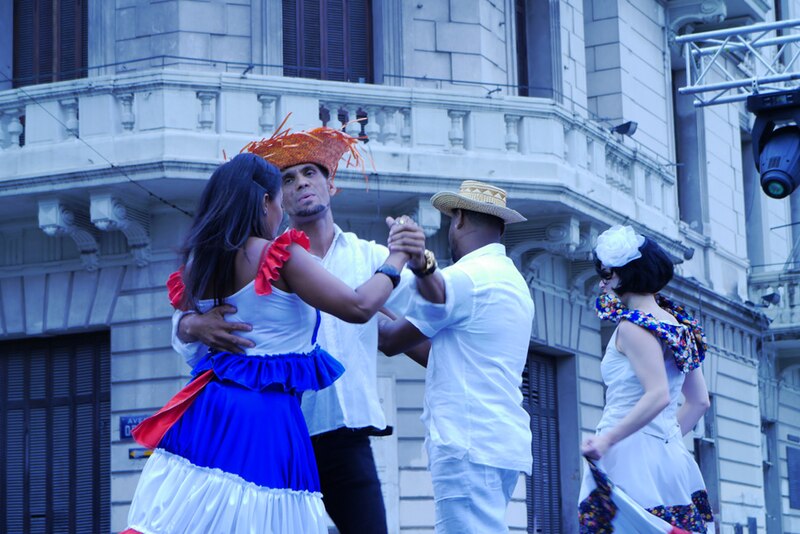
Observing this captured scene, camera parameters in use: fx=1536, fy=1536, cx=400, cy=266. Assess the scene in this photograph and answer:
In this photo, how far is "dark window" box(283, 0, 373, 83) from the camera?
16.4 metres

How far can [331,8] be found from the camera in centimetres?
1675

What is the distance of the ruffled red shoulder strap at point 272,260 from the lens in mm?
5051

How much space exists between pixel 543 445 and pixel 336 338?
39.9 feet

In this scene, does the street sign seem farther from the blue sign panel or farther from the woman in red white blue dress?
the woman in red white blue dress

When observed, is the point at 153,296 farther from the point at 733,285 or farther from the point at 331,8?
the point at 733,285

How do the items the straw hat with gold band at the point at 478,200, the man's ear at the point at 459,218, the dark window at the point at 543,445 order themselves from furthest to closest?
the dark window at the point at 543,445, the man's ear at the point at 459,218, the straw hat with gold band at the point at 478,200

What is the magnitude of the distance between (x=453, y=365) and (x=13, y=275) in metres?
11.1

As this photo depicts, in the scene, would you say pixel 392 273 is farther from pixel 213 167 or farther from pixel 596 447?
pixel 213 167

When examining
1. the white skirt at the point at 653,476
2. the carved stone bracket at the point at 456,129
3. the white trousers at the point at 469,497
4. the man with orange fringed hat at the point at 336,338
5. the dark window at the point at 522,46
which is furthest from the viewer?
the dark window at the point at 522,46

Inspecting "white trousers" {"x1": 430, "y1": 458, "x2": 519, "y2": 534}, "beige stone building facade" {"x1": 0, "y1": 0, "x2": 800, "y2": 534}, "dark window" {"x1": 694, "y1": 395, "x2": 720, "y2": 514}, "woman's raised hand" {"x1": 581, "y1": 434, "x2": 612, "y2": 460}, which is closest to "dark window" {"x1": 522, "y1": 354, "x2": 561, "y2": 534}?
"beige stone building facade" {"x1": 0, "y1": 0, "x2": 800, "y2": 534}

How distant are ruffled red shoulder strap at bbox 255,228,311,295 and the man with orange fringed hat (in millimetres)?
188

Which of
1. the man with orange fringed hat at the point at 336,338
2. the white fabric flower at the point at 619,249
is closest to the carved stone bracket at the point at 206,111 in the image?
the white fabric flower at the point at 619,249

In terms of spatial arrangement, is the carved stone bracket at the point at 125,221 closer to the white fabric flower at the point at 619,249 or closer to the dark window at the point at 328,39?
the dark window at the point at 328,39

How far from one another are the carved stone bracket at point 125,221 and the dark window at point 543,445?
4.72m
